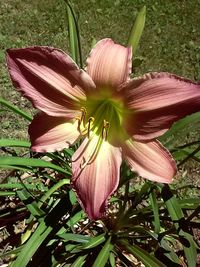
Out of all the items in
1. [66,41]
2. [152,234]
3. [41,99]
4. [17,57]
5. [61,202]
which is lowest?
[152,234]

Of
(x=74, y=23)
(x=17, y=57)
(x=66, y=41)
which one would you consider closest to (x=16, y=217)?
(x=74, y=23)

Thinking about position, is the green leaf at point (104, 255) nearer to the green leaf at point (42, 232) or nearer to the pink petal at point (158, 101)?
the green leaf at point (42, 232)

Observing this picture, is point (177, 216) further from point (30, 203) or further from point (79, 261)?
point (30, 203)

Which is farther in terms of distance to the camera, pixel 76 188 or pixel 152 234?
pixel 152 234

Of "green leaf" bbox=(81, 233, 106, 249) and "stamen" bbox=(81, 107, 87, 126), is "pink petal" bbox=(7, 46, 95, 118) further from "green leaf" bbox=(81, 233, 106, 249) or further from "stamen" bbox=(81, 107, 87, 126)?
"green leaf" bbox=(81, 233, 106, 249)

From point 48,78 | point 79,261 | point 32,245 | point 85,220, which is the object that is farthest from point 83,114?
point 85,220

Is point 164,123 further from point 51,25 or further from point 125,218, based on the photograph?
point 51,25
